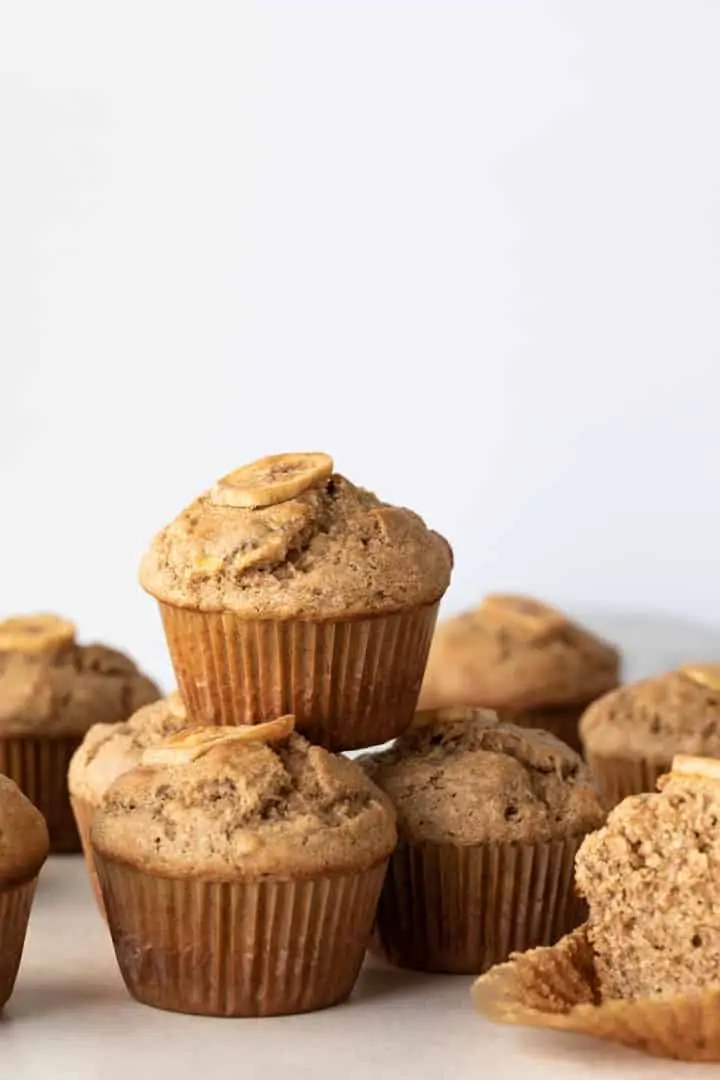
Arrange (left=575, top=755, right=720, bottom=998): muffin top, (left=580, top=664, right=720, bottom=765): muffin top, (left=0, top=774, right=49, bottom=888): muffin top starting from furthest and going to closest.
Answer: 1. (left=580, top=664, right=720, bottom=765): muffin top
2. (left=0, top=774, right=49, bottom=888): muffin top
3. (left=575, top=755, right=720, bottom=998): muffin top

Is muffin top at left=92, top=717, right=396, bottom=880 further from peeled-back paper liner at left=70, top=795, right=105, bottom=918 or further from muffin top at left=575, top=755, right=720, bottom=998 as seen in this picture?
peeled-back paper liner at left=70, top=795, right=105, bottom=918

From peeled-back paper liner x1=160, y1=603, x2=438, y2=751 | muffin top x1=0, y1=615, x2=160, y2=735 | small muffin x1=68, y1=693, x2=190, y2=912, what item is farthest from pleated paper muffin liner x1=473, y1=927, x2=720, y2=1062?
muffin top x1=0, y1=615, x2=160, y2=735

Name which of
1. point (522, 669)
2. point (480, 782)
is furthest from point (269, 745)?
point (522, 669)

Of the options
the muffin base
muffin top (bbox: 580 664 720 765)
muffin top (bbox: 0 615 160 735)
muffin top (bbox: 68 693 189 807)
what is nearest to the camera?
muffin top (bbox: 68 693 189 807)

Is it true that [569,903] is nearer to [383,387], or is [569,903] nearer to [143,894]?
[143,894]

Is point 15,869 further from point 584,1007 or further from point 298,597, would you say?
Answer: point 584,1007

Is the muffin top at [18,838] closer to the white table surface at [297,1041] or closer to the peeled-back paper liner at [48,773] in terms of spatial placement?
the white table surface at [297,1041]

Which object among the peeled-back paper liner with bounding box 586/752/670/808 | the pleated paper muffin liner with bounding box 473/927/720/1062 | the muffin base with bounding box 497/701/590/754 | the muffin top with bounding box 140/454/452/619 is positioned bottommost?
the muffin base with bounding box 497/701/590/754
